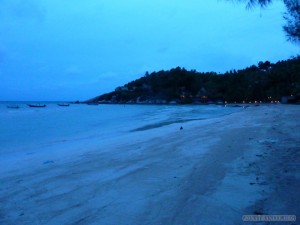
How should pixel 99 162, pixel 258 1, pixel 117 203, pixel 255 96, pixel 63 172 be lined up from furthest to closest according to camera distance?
pixel 255 96 < pixel 99 162 < pixel 63 172 < pixel 258 1 < pixel 117 203

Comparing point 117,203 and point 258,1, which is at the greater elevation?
point 258,1

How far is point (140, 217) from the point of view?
159 inches

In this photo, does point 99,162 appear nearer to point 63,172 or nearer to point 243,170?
point 63,172

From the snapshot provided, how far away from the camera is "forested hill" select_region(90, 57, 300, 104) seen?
300 ft

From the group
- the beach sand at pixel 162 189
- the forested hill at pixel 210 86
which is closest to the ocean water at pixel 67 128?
the beach sand at pixel 162 189

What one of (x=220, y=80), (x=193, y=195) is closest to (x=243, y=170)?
(x=193, y=195)

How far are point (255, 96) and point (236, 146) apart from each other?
320 ft

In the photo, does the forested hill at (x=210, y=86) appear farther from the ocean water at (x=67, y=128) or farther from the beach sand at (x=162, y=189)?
the beach sand at (x=162, y=189)

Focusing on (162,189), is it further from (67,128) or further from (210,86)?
(210,86)

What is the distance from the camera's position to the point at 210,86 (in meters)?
127

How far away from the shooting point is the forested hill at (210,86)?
91.5 metres

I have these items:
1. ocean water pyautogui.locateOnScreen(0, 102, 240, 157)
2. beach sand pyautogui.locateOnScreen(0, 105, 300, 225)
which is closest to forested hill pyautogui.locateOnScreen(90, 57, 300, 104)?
ocean water pyautogui.locateOnScreen(0, 102, 240, 157)

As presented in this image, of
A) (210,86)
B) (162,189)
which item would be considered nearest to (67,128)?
(162,189)

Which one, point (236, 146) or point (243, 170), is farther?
point (236, 146)
